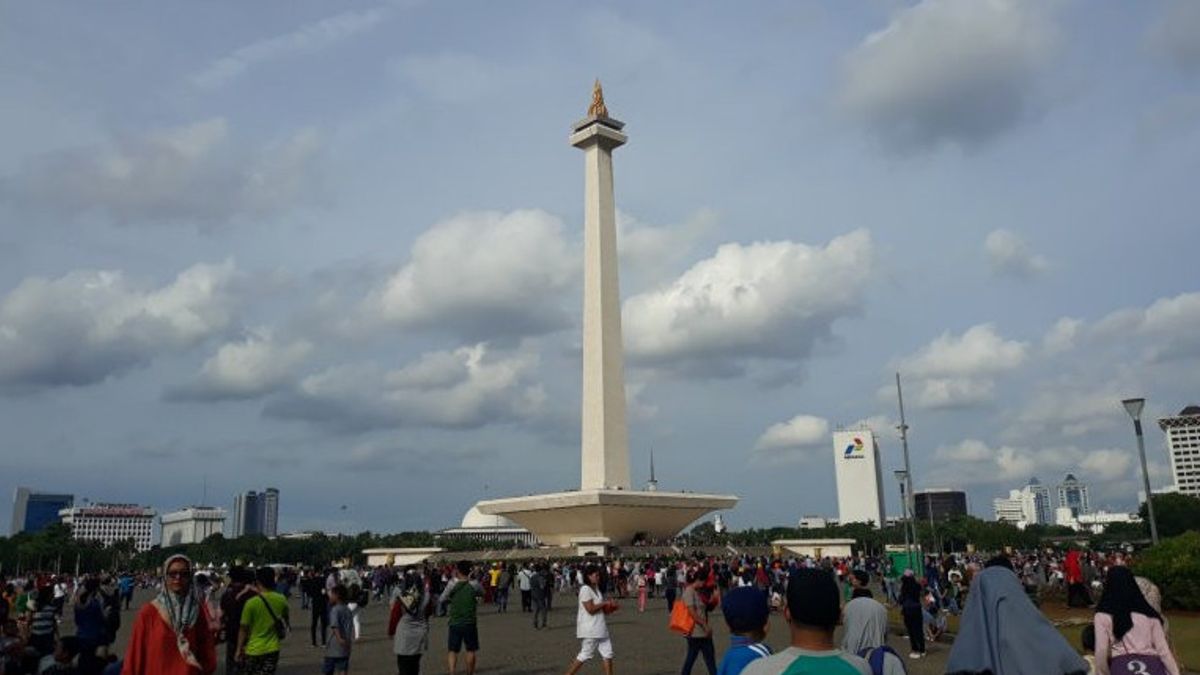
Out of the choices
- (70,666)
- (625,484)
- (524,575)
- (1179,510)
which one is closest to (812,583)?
(70,666)

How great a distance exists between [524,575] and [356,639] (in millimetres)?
Result: 6175

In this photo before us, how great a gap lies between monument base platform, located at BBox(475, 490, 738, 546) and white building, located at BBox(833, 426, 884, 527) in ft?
349

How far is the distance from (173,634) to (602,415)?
53.7m

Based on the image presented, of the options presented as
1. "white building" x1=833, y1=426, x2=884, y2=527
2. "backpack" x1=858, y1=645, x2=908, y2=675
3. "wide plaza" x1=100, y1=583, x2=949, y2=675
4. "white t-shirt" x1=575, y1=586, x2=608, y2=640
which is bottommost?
"wide plaza" x1=100, y1=583, x2=949, y2=675

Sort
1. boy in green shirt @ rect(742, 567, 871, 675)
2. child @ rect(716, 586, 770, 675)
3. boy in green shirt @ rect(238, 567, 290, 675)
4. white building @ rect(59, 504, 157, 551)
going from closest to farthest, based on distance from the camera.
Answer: boy in green shirt @ rect(742, 567, 871, 675)
child @ rect(716, 586, 770, 675)
boy in green shirt @ rect(238, 567, 290, 675)
white building @ rect(59, 504, 157, 551)

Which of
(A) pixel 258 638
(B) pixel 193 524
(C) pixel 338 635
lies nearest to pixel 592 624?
(C) pixel 338 635

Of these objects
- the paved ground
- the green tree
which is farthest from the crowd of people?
the green tree

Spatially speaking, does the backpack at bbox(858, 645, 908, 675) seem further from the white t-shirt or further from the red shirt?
the white t-shirt

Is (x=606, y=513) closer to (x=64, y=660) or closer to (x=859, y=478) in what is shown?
(x=64, y=660)

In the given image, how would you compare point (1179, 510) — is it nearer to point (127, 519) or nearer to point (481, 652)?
point (481, 652)

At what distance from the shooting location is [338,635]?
10359 millimetres

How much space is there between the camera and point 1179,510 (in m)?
90.6

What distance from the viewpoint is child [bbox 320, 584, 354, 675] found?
1022cm

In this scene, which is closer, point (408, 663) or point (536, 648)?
point (408, 663)
